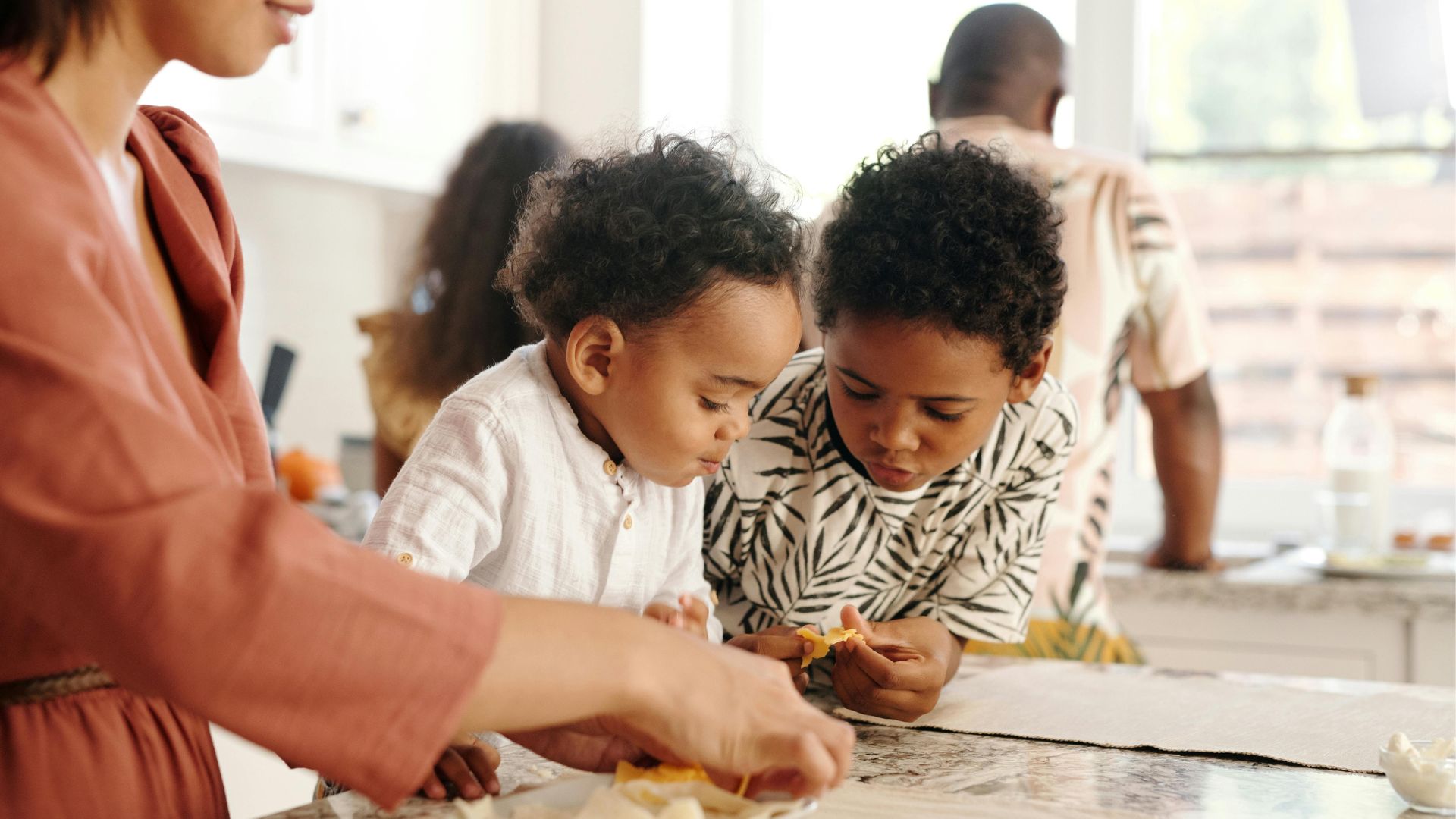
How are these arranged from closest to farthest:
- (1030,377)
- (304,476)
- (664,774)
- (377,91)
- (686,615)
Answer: (664,774) → (686,615) → (1030,377) → (304,476) → (377,91)

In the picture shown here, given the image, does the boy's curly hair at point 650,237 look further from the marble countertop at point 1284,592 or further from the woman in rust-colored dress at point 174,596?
the marble countertop at point 1284,592

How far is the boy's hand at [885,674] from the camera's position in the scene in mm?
1052

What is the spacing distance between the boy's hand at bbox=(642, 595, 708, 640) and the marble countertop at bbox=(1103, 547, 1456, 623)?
1.57 m

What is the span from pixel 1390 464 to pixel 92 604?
240 cm

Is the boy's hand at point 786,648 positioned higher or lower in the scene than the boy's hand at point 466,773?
higher

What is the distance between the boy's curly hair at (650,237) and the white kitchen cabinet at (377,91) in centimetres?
128

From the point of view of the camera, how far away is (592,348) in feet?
3.54

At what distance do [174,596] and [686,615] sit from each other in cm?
48

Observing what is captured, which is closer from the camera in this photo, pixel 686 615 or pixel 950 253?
pixel 686 615

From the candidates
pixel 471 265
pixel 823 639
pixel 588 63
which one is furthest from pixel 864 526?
pixel 588 63

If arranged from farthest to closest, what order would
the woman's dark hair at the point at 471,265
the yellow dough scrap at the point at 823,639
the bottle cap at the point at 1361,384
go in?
1. the bottle cap at the point at 1361,384
2. the woman's dark hair at the point at 471,265
3. the yellow dough scrap at the point at 823,639

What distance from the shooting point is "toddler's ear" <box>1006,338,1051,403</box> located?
122 centimetres

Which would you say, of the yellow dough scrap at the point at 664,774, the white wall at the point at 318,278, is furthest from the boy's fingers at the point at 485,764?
the white wall at the point at 318,278

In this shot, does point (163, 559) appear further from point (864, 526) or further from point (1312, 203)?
point (1312, 203)
